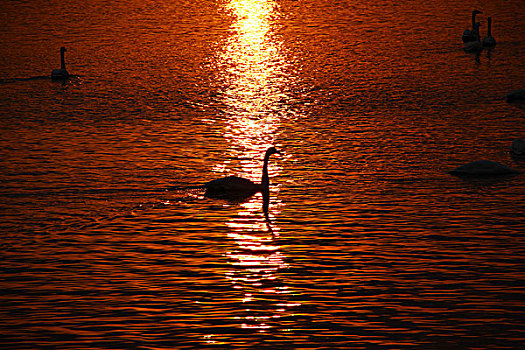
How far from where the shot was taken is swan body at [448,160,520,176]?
3409 cm

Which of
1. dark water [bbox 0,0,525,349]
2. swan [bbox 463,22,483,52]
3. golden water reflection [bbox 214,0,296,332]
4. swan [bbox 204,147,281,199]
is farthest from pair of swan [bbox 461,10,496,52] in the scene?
swan [bbox 204,147,281,199]

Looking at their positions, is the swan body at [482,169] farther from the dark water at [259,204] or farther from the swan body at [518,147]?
the swan body at [518,147]

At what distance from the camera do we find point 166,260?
2545cm

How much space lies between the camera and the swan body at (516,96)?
4906 cm

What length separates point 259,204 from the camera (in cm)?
3114

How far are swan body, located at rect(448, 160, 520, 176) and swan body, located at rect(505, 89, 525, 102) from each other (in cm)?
1550

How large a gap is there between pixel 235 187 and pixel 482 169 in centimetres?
878

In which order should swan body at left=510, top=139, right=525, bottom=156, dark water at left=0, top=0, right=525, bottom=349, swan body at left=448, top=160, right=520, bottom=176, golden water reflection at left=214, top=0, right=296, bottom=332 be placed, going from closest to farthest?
1. dark water at left=0, top=0, right=525, bottom=349
2. golden water reflection at left=214, top=0, right=296, bottom=332
3. swan body at left=448, top=160, right=520, bottom=176
4. swan body at left=510, top=139, right=525, bottom=156

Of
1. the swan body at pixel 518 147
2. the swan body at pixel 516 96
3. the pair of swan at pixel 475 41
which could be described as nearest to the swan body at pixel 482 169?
the swan body at pixel 518 147

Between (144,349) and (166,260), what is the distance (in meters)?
6.34

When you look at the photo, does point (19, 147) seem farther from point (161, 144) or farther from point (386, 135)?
point (386, 135)

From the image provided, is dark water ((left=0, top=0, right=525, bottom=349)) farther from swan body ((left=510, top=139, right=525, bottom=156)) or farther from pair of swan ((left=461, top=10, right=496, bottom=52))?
pair of swan ((left=461, top=10, right=496, bottom=52))

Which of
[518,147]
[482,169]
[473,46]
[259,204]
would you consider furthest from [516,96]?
[259,204]

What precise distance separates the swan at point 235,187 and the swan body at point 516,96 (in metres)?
21.3
